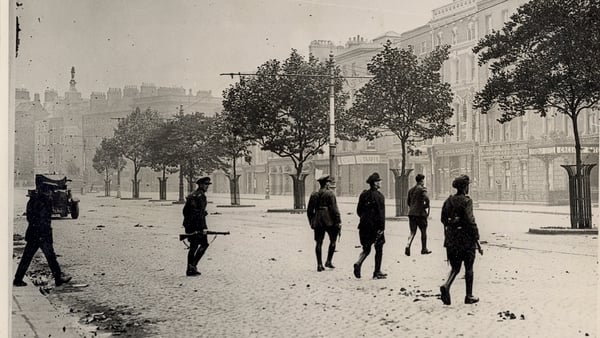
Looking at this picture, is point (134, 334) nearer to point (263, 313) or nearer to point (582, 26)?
point (263, 313)

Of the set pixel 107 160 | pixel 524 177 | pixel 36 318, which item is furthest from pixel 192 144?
pixel 524 177

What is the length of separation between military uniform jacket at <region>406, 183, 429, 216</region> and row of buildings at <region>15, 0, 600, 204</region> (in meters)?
0.40

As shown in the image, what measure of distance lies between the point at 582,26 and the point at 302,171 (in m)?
4.94

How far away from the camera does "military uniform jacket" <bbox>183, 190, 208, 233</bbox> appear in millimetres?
7000

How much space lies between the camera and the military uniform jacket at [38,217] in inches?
236

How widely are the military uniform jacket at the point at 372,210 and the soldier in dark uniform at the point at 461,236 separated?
1.21m

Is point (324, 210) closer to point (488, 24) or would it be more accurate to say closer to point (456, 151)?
point (488, 24)

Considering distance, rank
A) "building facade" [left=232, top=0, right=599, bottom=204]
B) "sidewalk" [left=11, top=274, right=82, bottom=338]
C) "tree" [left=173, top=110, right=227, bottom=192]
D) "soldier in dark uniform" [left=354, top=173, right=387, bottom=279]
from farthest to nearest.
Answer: "building facade" [left=232, top=0, right=599, bottom=204], "tree" [left=173, top=110, right=227, bottom=192], "soldier in dark uniform" [left=354, top=173, right=387, bottom=279], "sidewalk" [left=11, top=274, right=82, bottom=338]

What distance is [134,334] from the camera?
16.4ft

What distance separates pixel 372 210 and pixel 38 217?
316cm

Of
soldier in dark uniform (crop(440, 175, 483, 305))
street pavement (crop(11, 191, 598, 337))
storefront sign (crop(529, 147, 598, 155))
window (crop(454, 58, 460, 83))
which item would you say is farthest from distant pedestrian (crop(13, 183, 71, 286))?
storefront sign (crop(529, 147, 598, 155))

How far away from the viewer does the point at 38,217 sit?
19.9ft

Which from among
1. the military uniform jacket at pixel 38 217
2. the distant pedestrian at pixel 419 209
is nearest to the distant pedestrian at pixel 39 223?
the military uniform jacket at pixel 38 217

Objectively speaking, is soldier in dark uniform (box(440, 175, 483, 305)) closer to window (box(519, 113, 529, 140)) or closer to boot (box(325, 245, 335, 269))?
boot (box(325, 245, 335, 269))
